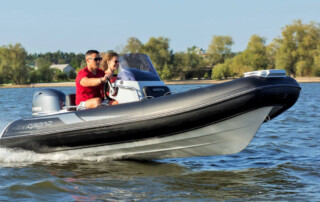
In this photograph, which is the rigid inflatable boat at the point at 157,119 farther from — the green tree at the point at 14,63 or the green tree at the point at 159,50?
the green tree at the point at 159,50

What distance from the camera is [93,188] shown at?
16.5 ft

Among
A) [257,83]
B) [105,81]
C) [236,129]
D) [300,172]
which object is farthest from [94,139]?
[300,172]

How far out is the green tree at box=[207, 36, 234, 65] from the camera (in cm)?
8625

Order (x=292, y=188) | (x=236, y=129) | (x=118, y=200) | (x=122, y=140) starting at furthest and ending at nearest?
(x=122, y=140)
(x=236, y=129)
(x=292, y=188)
(x=118, y=200)

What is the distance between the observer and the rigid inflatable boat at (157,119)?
517cm

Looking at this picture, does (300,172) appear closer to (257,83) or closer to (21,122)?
(257,83)

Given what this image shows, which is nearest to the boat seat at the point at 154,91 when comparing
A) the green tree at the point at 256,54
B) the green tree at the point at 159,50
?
the green tree at the point at 256,54

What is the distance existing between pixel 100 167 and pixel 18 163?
1.27 metres

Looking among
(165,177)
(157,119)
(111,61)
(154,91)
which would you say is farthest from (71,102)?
(165,177)

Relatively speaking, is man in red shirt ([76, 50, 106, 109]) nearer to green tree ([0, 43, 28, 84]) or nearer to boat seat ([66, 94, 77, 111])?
boat seat ([66, 94, 77, 111])

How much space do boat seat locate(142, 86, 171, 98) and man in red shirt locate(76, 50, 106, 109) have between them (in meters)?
0.62

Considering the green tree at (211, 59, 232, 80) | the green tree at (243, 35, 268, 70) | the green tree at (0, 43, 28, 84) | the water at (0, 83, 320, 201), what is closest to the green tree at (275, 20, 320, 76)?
the green tree at (243, 35, 268, 70)

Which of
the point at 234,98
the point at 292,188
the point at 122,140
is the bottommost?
the point at 292,188

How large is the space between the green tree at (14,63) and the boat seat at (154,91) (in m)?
64.3
